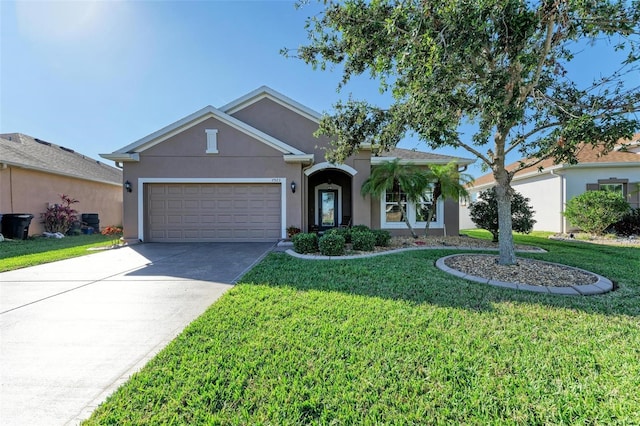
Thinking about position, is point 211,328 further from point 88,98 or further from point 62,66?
point 88,98

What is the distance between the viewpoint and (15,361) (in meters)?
2.81

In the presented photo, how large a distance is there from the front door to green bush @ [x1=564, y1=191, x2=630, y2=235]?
11.1 metres


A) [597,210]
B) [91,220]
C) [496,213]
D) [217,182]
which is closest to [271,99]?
[217,182]

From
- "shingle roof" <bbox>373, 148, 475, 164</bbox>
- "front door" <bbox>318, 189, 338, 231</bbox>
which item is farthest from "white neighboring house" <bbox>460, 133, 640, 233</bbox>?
"front door" <bbox>318, 189, 338, 231</bbox>

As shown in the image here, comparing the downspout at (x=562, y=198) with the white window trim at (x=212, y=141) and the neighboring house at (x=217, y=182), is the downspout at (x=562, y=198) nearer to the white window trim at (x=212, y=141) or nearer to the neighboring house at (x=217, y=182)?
the neighboring house at (x=217, y=182)

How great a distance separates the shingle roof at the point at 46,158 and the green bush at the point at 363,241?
16.3m

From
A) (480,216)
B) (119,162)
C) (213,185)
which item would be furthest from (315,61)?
(119,162)

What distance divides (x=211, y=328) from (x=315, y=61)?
19.9 feet

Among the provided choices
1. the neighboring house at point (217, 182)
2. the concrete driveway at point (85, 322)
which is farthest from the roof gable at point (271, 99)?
the concrete driveway at point (85, 322)

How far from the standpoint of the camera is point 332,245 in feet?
24.9

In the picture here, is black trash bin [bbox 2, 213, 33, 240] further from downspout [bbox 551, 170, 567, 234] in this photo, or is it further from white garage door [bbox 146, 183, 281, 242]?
downspout [bbox 551, 170, 567, 234]

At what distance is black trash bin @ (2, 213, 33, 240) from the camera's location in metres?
12.2

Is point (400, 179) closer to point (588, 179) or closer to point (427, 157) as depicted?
point (427, 157)

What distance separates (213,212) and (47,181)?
1143 cm
